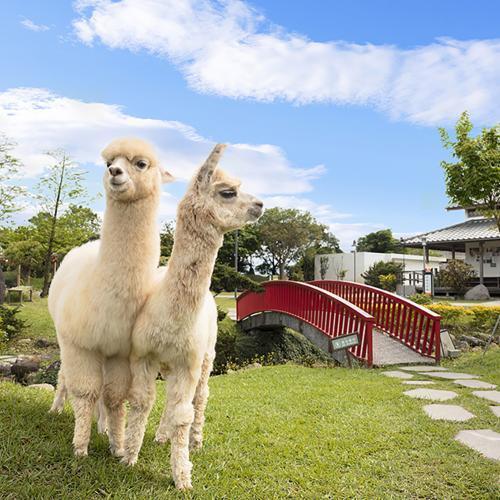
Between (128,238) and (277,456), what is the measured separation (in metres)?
2.39

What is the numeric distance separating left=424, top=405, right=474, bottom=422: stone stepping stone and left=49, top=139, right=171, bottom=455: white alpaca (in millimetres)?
4186

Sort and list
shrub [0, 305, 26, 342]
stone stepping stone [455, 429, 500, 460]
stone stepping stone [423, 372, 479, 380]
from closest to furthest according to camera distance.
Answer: stone stepping stone [455, 429, 500, 460]
stone stepping stone [423, 372, 479, 380]
shrub [0, 305, 26, 342]

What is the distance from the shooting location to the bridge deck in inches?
440

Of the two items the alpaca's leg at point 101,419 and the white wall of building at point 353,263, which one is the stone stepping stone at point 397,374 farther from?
the white wall of building at point 353,263

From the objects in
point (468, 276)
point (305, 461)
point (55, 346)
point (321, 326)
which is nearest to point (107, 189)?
point (305, 461)

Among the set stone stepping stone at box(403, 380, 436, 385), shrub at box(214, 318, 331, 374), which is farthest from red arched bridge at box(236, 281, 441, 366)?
stone stepping stone at box(403, 380, 436, 385)

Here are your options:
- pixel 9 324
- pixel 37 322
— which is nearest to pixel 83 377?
pixel 9 324

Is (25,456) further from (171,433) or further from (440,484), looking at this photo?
(440,484)

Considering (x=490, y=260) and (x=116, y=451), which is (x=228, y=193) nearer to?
(x=116, y=451)

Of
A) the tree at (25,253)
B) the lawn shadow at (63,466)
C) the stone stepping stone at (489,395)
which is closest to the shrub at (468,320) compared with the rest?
the stone stepping stone at (489,395)

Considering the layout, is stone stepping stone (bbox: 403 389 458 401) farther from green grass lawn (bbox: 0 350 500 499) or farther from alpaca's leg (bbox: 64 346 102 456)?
alpaca's leg (bbox: 64 346 102 456)

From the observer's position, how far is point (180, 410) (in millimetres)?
3350

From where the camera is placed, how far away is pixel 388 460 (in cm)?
462

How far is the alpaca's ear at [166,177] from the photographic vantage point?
346cm
